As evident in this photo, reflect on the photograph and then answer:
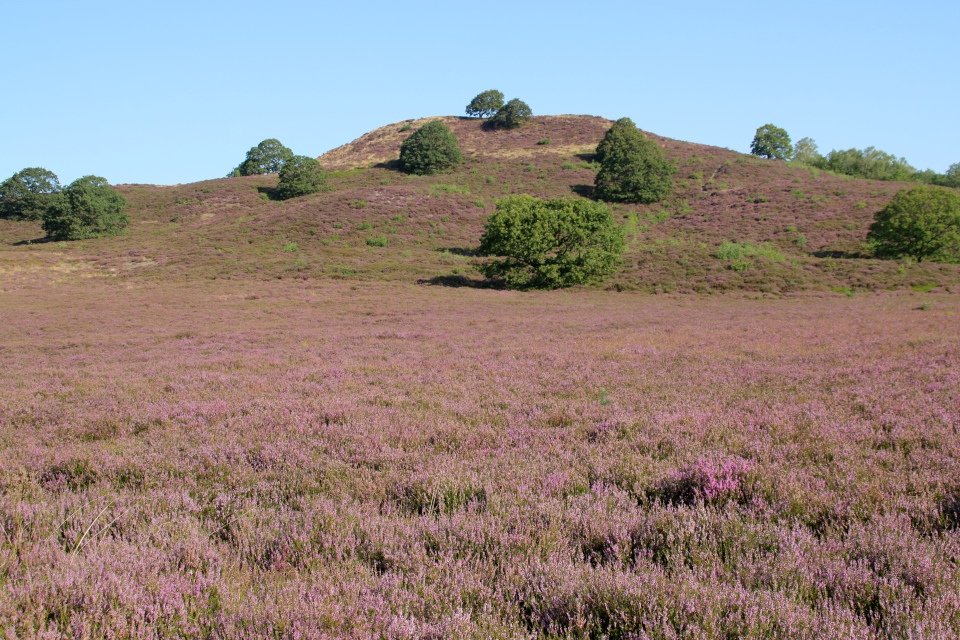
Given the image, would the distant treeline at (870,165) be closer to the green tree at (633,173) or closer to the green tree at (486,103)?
the green tree at (633,173)

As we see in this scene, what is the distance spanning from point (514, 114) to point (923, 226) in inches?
2759

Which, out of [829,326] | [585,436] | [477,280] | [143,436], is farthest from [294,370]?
[477,280]

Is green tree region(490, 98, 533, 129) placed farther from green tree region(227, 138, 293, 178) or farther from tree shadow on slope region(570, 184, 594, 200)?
green tree region(227, 138, 293, 178)

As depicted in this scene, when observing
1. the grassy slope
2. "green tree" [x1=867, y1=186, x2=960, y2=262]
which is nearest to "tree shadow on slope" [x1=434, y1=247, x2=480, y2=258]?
the grassy slope

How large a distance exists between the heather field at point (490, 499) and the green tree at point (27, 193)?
224ft

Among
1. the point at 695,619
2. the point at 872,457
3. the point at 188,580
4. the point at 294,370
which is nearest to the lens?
the point at 695,619

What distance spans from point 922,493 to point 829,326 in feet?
45.3

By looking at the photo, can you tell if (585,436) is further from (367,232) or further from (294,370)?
(367,232)

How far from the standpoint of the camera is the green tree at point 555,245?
35.2 metres

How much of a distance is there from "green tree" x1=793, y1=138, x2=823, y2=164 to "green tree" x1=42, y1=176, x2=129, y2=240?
103 m

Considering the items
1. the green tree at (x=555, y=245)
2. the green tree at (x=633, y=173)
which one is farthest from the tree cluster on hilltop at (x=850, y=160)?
the green tree at (x=555, y=245)

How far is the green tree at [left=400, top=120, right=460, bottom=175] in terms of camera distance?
75.0m

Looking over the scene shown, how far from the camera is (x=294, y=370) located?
31.7ft

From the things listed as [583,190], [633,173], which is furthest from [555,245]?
[583,190]
